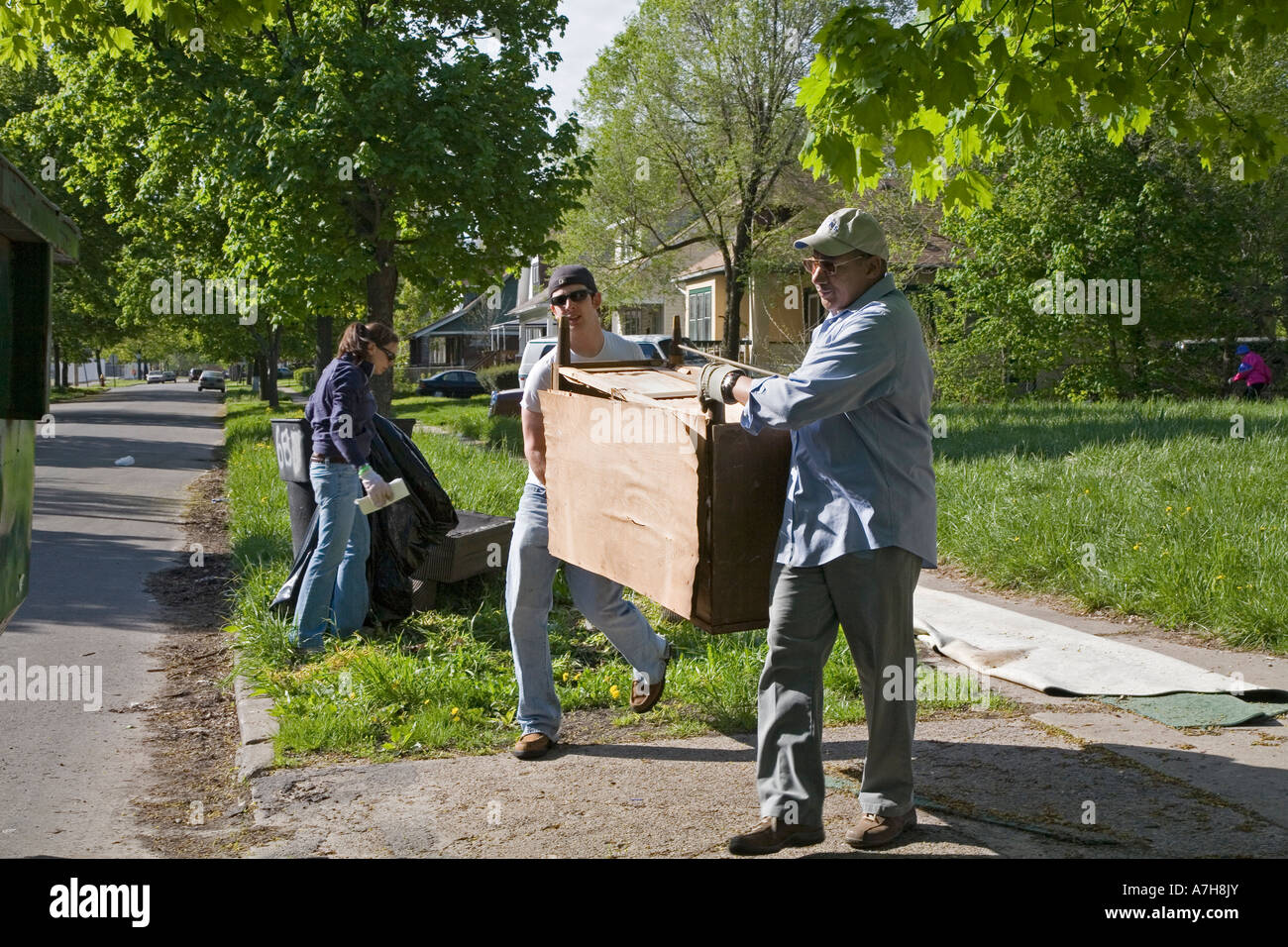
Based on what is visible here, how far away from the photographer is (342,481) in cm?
686

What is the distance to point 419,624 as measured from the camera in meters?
7.46

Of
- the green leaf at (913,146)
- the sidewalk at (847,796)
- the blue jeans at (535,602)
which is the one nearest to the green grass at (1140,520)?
the sidewalk at (847,796)

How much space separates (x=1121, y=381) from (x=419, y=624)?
21303 mm

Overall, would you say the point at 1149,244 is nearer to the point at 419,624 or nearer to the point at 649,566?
→ the point at 419,624

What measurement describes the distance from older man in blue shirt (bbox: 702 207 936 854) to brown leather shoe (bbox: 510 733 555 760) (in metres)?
1.42

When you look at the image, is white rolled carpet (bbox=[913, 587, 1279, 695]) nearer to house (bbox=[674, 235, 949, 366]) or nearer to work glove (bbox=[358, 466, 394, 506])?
work glove (bbox=[358, 466, 394, 506])

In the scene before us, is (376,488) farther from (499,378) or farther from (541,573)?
(499,378)

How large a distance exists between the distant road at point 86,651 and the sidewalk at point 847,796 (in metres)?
0.70

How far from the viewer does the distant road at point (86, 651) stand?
15.4 feet

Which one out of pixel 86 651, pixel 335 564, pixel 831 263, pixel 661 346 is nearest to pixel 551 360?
pixel 831 263

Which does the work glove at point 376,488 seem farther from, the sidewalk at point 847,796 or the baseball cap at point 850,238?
the baseball cap at point 850,238

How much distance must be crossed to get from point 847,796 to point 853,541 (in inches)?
48.6

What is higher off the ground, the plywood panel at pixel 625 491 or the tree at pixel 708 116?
the tree at pixel 708 116

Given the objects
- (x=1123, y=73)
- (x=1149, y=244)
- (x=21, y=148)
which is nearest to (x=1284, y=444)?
(x=1123, y=73)
